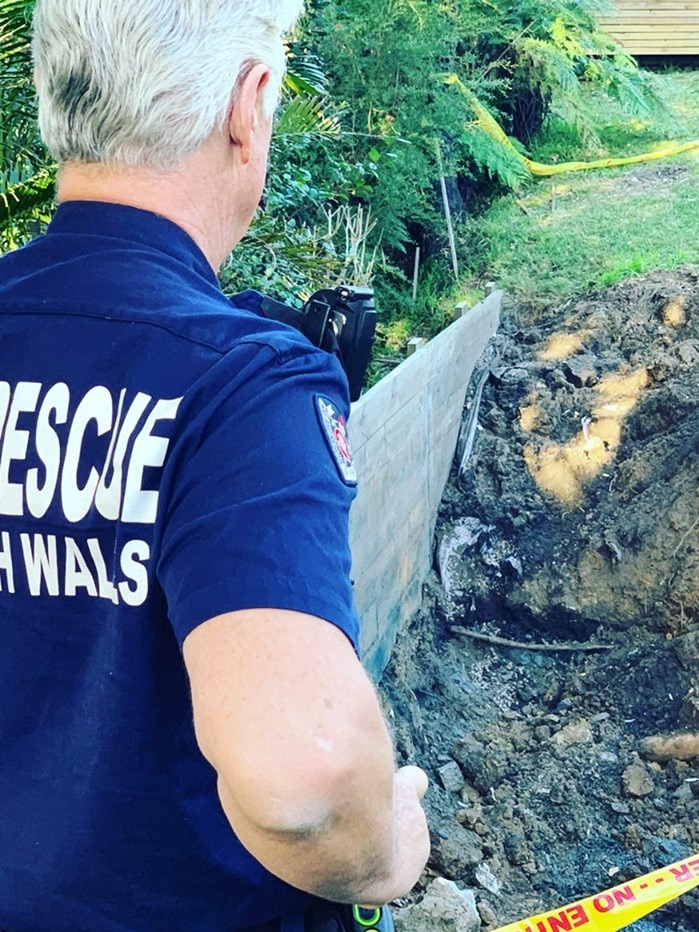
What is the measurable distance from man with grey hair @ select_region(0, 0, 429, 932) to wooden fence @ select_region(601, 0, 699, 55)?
494 inches

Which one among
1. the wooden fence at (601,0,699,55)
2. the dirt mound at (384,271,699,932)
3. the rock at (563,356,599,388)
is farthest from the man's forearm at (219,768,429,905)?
the wooden fence at (601,0,699,55)

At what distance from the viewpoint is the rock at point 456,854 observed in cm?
393

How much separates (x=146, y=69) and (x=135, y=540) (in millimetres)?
455

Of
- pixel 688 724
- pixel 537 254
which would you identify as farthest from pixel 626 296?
pixel 688 724

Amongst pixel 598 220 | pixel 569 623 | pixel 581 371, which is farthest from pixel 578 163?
pixel 569 623

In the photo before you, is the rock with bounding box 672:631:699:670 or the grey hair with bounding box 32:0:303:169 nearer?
the grey hair with bounding box 32:0:303:169

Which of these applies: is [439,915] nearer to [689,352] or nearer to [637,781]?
[637,781]

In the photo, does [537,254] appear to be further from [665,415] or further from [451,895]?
[451,895]

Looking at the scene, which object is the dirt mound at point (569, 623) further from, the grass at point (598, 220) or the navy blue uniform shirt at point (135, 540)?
the navy blue uniform shirt at point (135, 540)

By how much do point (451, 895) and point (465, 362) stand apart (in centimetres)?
431

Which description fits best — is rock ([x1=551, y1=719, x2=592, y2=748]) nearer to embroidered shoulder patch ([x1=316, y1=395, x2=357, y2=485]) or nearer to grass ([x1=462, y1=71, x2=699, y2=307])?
embroidered shoulder patch ([x1=316, y1=395, x2=357, y2=485])

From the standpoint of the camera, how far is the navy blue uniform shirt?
0.80 meters

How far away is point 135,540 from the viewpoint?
2.81 feet

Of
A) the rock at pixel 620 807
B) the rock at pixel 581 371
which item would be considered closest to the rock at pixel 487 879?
the rock at pixel 620 807
